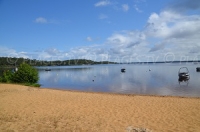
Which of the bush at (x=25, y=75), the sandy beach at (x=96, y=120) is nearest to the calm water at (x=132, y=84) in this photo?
the bush at (x=25, y=75)

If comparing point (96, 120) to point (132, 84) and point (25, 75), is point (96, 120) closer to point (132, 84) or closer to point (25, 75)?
point (25, 75)

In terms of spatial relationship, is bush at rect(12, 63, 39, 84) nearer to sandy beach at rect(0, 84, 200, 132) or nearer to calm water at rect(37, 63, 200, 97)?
calm water at rect(37, 63, 200, 97)

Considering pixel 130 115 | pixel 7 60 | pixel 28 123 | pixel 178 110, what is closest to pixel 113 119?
Answer: pixel 130 115

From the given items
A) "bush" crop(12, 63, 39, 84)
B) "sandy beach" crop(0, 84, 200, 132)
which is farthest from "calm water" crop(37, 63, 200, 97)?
"sandy beach" crop(0, 84, 200, 132)

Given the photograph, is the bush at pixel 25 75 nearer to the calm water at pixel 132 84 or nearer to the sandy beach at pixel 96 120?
the calm water at pixel 132 84

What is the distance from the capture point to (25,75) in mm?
27219

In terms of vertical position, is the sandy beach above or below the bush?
below

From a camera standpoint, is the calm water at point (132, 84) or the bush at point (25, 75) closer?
the bush at point (25, 75)

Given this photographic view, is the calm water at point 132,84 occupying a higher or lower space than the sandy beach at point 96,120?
lower

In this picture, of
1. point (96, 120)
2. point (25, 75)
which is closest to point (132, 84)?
point (25, 75)

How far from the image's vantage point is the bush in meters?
26.7

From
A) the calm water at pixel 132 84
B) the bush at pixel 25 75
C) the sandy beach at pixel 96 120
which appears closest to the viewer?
the sandy beach at pixel 96 120

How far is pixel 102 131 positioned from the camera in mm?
7406

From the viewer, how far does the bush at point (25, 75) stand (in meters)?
26.7
